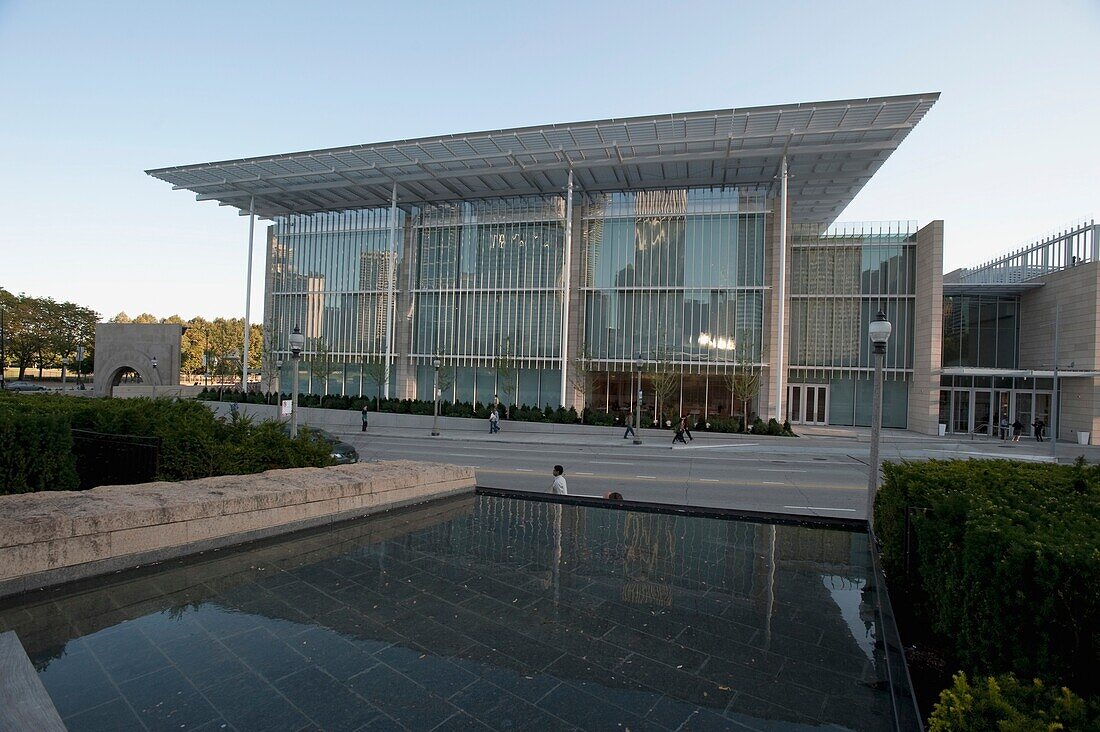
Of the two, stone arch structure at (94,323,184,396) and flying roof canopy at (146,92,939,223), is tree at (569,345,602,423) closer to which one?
flying roof canopy at (146,92,939,223)

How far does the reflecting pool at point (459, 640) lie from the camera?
3629 millimetres

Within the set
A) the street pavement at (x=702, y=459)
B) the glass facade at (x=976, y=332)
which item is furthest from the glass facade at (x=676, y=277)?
the glass facade at (x=976, y=332)

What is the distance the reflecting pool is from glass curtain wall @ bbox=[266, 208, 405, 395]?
36961 mm

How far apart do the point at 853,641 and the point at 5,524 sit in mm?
7485

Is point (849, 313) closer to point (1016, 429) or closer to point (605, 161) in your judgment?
point (1016, 429)

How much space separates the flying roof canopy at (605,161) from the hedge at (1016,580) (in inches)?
1123

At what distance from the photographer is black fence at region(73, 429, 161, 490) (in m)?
9.33

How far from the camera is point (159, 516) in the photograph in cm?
614

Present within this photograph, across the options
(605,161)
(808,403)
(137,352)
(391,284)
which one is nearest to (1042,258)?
(808,403)

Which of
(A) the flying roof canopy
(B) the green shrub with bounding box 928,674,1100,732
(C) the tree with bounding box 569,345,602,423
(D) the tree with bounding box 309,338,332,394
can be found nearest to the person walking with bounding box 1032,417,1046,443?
(A) the flying roof canopy

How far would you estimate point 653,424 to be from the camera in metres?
34.2

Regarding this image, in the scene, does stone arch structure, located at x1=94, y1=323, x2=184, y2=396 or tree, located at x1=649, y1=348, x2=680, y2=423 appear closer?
tree, located at x1=649, y1=348, x2=680, y2=423

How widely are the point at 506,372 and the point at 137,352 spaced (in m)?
31.6

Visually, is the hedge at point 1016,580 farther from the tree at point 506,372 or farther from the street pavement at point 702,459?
the tree at point 506,372
